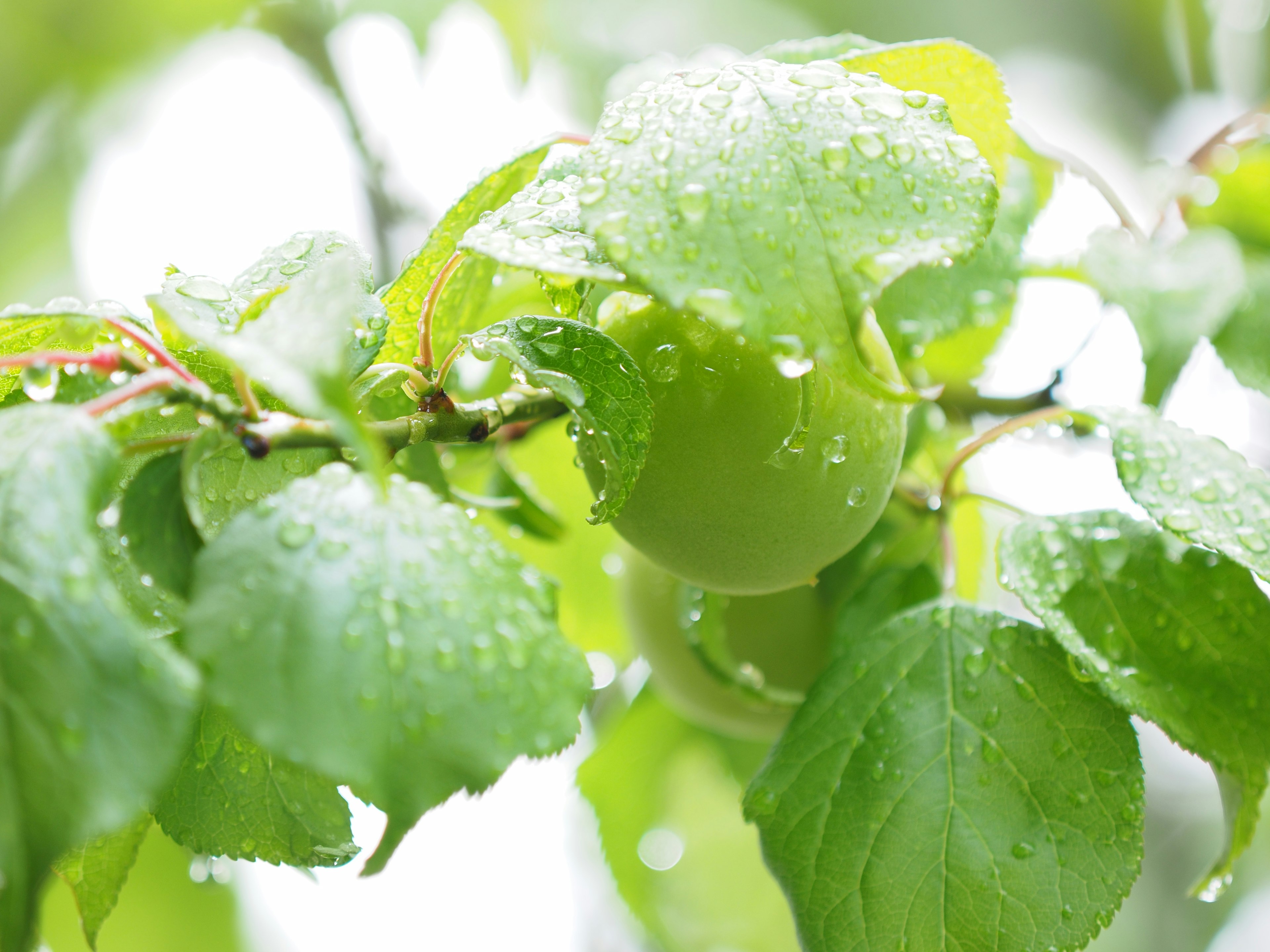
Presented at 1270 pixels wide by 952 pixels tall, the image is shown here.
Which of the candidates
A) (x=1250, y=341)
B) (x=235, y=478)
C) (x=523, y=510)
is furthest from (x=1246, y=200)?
(x=235, y=478)

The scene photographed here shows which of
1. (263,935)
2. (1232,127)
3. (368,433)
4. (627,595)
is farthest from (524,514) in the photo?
(263,935)

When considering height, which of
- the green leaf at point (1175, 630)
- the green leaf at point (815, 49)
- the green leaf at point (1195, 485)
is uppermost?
the green leaf at point (815, 49)

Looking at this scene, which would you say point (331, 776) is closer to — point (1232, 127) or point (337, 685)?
point (337, 685)

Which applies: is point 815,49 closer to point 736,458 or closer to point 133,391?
point 736,458

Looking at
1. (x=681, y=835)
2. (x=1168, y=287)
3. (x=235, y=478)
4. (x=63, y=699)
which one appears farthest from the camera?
(x=681, y=835)

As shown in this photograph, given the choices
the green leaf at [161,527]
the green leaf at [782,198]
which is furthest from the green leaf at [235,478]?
the green leaf at [782,198]

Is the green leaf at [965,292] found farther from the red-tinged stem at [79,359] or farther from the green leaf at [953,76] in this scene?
the red-tinged stem at [79,359]

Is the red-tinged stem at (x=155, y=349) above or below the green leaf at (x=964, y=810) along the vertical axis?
above

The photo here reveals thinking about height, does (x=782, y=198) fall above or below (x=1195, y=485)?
above
